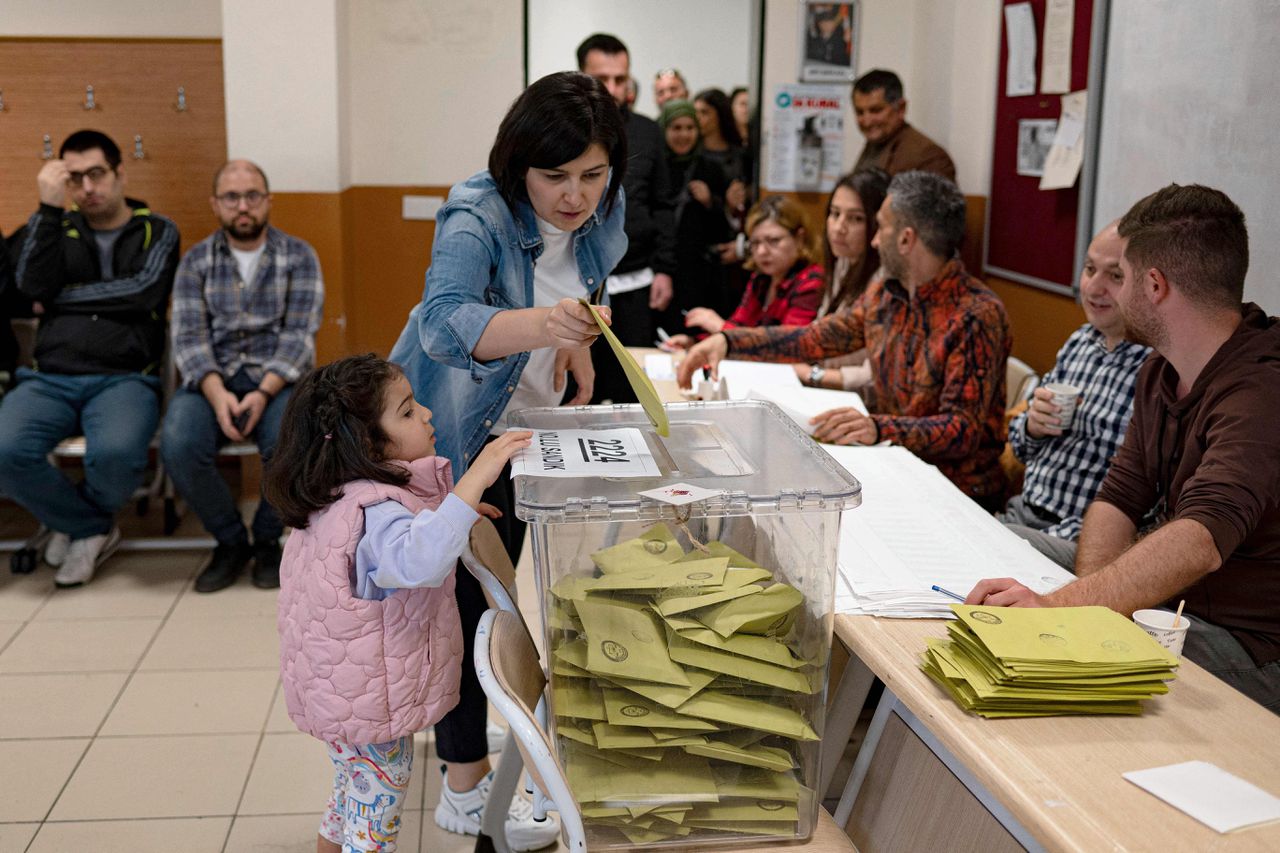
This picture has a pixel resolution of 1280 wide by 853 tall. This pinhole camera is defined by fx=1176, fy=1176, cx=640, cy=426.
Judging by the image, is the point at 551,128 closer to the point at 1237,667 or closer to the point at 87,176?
the point at 1237,667

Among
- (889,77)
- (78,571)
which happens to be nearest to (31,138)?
(78,571)

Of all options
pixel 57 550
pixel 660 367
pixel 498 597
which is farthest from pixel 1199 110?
pixel 57 550

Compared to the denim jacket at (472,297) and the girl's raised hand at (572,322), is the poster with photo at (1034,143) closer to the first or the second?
the denim jacket at (472,297)

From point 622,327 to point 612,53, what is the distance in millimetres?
1105

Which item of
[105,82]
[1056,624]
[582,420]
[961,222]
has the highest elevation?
[105,82]

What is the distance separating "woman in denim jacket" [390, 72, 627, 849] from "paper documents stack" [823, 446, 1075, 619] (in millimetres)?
579

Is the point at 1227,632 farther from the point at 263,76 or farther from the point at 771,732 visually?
the point at 263,76

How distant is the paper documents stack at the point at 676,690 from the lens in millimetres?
1446

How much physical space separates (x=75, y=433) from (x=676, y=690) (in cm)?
335

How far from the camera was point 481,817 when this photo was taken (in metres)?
2.45

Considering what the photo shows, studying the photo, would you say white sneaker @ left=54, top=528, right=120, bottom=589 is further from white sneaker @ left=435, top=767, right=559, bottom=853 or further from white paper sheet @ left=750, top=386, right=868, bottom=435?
white paper sheet @ left=750, top=386, right=868, bottom=435

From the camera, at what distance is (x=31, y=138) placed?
5.18 m

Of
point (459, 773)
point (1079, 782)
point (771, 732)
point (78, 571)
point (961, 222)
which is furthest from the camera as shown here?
point (78, 571)

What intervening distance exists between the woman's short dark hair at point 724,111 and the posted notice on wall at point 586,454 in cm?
452
